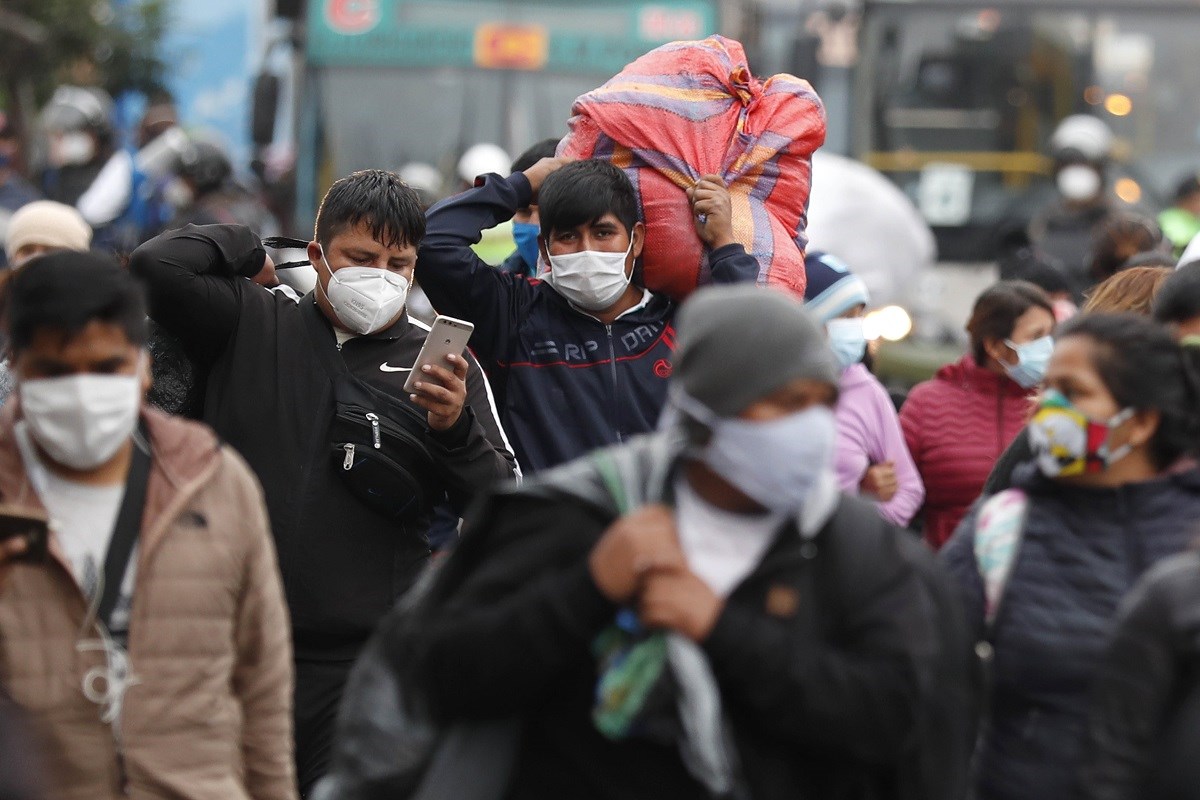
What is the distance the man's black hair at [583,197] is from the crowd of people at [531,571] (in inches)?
13.6

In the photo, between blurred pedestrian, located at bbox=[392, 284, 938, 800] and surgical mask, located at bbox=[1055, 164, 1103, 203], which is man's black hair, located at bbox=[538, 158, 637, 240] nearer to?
blurred pedestrian, located at bbox=[392, 284, 938, 800]

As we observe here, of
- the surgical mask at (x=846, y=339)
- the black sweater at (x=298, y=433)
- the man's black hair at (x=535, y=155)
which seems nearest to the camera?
the black sweater at (x=298, y=433)

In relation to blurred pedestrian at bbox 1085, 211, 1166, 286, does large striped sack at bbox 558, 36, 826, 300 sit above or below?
above

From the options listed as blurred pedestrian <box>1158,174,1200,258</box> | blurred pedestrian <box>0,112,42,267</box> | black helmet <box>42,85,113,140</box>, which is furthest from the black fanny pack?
black helmet <box>42,85,113,140</box>

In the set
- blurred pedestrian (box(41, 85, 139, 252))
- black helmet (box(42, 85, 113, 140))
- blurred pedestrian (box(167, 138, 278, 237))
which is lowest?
blurred pedestrian (box(41, 85, 139, 252))

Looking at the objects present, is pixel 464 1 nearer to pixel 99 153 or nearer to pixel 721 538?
pixel 99 153

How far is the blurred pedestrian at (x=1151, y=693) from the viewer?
298 centimetres

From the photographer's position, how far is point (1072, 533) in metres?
3.52

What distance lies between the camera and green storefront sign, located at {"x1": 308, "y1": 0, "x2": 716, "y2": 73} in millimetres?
13344

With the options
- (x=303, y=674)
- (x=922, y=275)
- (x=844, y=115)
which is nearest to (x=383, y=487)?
(x=303, y=674)

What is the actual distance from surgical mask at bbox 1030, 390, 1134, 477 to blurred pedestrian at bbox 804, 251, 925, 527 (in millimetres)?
2158

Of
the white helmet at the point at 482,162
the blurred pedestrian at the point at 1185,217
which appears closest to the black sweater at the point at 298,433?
the blurred pedestrian at the point at 1185,217

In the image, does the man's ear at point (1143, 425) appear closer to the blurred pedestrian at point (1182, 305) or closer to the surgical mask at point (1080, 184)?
Answer: the blurred pedestrian at point (1182, 305)

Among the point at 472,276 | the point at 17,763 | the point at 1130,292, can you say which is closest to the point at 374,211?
the point at 472,276
